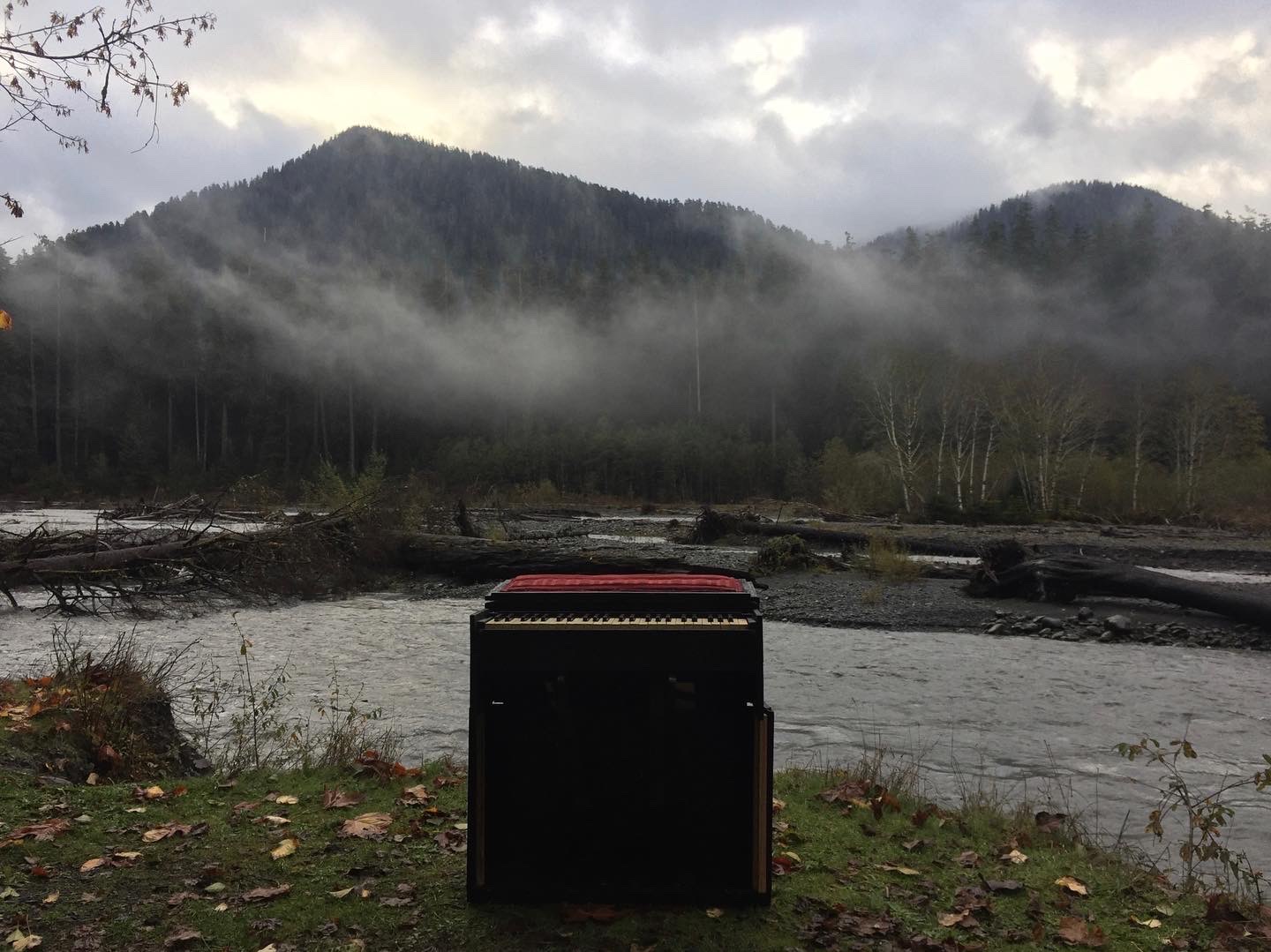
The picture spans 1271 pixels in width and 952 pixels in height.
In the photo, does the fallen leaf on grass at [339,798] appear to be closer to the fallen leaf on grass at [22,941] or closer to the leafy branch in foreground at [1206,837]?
the fallen leaf on grass at [22,941]

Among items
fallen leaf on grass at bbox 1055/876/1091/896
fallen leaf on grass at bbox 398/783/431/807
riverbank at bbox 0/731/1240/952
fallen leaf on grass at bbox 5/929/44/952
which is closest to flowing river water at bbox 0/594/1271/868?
riverbank at bbox 0/731/1240/952

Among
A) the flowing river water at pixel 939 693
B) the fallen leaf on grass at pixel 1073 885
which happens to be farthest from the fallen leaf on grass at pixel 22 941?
the flowing river water at pixel 939 693

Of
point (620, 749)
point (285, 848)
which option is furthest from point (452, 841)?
point (620, 749)

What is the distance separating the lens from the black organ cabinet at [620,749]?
11.6 feet

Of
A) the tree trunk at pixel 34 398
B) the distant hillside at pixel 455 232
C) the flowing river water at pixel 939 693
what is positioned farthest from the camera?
the distant hillside at pixel 455 232

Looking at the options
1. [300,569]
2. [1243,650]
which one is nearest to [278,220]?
[300,569]

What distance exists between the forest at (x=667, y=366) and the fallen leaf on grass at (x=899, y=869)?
48230 mm

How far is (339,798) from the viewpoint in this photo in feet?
17.7

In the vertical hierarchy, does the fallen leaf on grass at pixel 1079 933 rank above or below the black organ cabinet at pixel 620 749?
below

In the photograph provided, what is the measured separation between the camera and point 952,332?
9862 centimetres

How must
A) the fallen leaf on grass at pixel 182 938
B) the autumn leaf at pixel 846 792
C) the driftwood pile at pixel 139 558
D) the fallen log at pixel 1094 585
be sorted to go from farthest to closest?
the fallen log at pixel 1094 585
the driftwood pile at pixel 139 558
the autumn leaf at pixel 846 792
the fallen leaf on grass at pixel 182 938

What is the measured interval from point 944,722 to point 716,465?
74.5m

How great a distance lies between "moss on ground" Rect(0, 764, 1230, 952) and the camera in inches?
141

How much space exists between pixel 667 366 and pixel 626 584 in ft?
388
